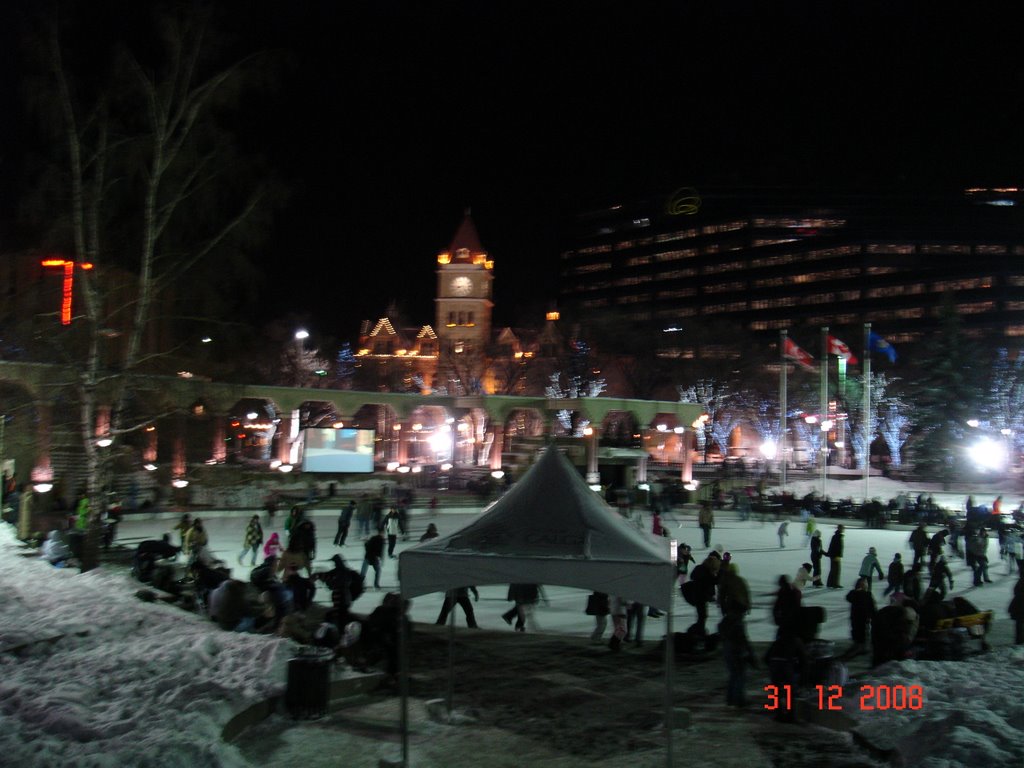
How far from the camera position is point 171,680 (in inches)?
300

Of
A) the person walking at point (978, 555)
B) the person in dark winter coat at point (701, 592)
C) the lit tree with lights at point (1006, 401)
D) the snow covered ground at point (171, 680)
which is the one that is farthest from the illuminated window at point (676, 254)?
the person in dark winter coat at point (701, 592)

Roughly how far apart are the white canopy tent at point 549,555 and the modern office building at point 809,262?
6432 cm

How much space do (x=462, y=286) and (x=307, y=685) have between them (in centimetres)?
8545

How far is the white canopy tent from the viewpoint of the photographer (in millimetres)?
6359

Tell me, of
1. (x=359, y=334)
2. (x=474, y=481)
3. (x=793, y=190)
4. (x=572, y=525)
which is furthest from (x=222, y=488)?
(x=793, y=190)

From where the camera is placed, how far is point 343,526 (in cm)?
2069

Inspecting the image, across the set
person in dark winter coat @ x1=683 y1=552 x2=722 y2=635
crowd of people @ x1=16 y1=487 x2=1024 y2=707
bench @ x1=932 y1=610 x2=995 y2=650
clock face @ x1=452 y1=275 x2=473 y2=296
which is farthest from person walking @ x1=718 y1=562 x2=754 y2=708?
clock face @ x1=452 y1=275 x2=473 y2=296

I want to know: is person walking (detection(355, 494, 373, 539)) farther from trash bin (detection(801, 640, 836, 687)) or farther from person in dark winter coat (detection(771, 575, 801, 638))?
trash bin (detection(801, 640, 836, 687))

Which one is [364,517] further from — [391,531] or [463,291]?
[463,291]

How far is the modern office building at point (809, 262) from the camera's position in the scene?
77.9 meters

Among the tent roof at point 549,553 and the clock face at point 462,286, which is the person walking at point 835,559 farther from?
the clock face at point 462,286

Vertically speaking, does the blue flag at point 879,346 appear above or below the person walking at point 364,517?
above

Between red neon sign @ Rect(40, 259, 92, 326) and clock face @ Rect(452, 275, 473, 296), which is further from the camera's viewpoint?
clock face @ Rect(452, 275, 473, 296)

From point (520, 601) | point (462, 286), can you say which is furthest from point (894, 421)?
point (462, 286)
